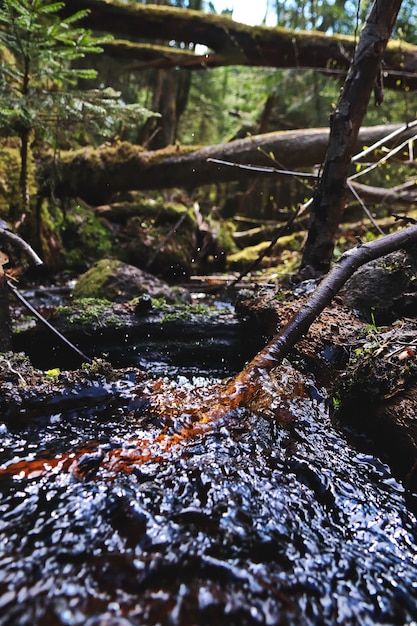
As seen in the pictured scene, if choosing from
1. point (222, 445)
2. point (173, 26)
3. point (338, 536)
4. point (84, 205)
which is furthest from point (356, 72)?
→ point (84, 205)

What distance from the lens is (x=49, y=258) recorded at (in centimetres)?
641

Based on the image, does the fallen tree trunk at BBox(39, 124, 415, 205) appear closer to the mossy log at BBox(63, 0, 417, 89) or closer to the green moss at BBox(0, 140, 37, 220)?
the green moss at BBox(0, 140, 37, 220)

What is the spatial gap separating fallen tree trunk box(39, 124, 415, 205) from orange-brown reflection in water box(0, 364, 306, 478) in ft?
17.1

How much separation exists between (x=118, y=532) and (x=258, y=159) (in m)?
6.77

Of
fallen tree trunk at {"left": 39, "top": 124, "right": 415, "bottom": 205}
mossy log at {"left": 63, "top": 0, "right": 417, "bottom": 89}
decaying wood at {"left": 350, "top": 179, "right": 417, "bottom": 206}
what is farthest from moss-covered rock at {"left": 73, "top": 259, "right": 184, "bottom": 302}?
mossy log at {"left": 63, "top": 0, "right": 417, "bottom": 89}

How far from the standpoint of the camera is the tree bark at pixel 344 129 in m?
3.51

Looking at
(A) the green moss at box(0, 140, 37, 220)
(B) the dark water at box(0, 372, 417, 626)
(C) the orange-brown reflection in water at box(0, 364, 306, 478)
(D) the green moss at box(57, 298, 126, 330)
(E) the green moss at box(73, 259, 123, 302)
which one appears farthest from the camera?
(A) the green moss at box(0, 140, 37, 220)

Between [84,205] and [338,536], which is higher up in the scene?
[338,536]

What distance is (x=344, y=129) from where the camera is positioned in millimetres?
3664

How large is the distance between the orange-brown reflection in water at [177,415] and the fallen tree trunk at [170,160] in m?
5.22

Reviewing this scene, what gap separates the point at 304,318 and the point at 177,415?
1.01 metres

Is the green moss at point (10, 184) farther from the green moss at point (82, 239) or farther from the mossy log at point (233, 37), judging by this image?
the mossy log at point (233, 37)

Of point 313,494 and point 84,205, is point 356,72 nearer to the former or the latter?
point 313,494

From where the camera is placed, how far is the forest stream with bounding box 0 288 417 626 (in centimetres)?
105
